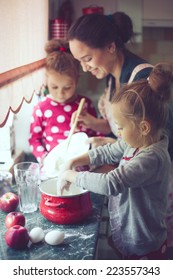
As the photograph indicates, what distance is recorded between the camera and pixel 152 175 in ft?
2.20

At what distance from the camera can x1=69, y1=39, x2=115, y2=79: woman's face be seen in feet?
2.76

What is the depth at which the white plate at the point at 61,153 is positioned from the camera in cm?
91

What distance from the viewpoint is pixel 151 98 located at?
0.67 meters

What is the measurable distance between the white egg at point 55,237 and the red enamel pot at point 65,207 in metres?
0.06

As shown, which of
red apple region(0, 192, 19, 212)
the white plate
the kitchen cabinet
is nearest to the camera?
red apple region(0, 192, 19, 212)

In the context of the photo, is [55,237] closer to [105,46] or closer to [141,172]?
[141,172]

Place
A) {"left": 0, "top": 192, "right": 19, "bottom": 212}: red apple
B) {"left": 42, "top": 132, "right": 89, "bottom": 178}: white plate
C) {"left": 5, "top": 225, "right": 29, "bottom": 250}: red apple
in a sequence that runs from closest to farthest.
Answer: {"left": 5, "top": 225, "right": 29, "bottom": 250}: red apple < {"left": 0, "top": 192, "right": 19, "bottom": 212}: red apple < {"left": 42, "top": 132, "right": 89, "bottom": 178}: white plate

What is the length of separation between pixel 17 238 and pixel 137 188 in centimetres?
23

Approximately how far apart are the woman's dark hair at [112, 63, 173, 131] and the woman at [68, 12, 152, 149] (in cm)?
11

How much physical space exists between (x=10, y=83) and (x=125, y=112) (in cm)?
23

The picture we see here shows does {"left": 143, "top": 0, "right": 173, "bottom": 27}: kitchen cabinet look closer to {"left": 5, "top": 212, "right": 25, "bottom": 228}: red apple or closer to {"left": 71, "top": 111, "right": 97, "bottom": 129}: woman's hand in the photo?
{"left": 71, "top": 111, "right": 97, "bottom": 129}: woman's hand

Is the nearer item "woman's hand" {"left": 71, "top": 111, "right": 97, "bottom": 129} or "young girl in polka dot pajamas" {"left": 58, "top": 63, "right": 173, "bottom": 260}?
"young girl in polka dot pajamas" {"left": 58, "top": 63, "right": 173, "bottom": 260}

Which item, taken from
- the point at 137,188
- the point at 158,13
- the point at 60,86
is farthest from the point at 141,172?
the point at 158,13

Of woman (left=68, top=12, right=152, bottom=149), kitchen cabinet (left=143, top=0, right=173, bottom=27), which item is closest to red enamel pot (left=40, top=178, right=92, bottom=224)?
woman (left=68, top=12, right=152, bottom=149)
